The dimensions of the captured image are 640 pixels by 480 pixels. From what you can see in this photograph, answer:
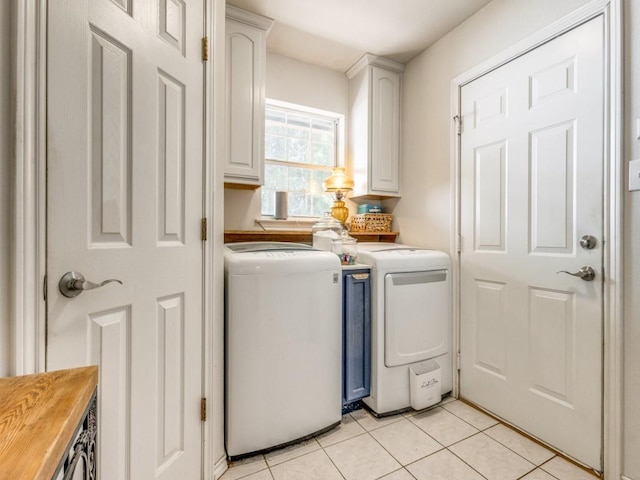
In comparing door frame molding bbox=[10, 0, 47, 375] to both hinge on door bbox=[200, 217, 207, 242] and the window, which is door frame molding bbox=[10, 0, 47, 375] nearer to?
hinge on door bbox=[200, 217, 207, 242]

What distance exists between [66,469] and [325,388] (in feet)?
4.05

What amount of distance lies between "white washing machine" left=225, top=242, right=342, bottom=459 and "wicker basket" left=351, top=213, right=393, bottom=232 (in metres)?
1.00

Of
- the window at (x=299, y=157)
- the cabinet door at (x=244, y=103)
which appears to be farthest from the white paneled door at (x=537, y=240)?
the cabinet door at (x=244, y=103)

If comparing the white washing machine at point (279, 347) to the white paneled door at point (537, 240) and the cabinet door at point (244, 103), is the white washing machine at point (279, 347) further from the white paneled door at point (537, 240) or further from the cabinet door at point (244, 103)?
the white paneled door at point (537, 240)

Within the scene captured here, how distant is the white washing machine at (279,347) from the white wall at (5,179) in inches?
30.9

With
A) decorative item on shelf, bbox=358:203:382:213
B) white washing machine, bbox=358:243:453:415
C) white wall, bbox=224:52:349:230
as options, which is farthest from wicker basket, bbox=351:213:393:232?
white wall, bbox=224:52:349:230

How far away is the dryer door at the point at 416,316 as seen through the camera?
1802 mm

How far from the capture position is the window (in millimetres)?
2551

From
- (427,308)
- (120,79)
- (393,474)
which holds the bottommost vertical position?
(393,474)

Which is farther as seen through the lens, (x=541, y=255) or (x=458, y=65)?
(x=458, y=65)

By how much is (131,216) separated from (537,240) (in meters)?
1.91

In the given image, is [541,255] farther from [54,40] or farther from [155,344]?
[54,40]

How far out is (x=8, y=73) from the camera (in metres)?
0.69

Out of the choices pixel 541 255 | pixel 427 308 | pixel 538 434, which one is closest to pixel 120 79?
pixel 427 308
